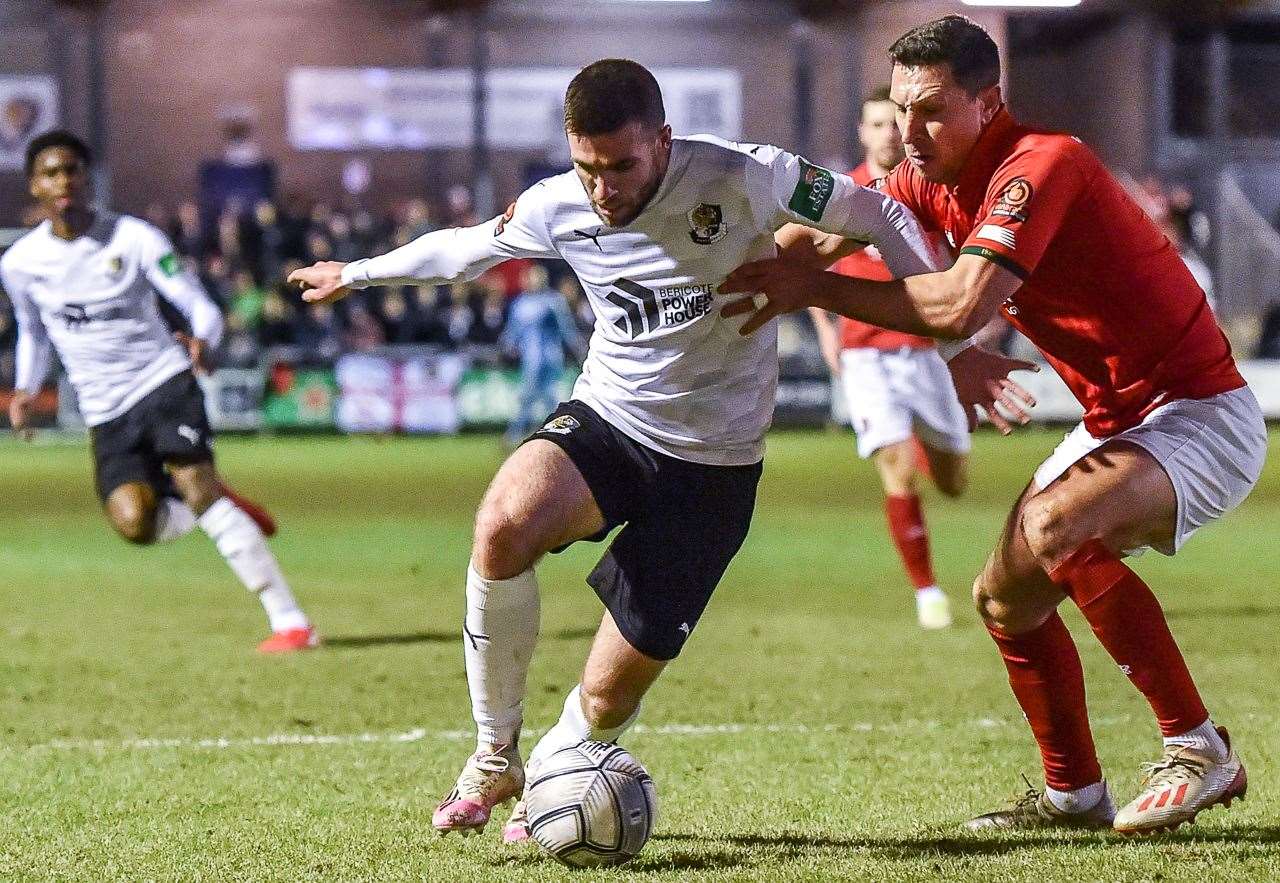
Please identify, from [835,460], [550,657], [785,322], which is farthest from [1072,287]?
[785,322]

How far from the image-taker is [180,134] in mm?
31781

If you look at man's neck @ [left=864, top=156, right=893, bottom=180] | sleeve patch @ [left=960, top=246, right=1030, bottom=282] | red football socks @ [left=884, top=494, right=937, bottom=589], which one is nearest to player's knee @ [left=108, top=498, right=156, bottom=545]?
red football socks @ [left=884, top=494, right=937, bottom=589]

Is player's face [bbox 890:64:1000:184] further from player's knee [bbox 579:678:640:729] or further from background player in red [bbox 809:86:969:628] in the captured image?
background player in red [bbox 809:86:969:628]

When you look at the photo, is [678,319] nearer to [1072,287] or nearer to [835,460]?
[1072,287]

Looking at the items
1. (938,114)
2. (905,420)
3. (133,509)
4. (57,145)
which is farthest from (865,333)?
(938,114)

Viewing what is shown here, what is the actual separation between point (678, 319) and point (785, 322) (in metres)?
20.4

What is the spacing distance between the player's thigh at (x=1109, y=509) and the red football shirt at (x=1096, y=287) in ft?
0.74

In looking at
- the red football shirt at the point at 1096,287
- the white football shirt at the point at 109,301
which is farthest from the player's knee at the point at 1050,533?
the white football shirt at the point at 109,301

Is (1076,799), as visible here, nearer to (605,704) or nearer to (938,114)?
(605,704)

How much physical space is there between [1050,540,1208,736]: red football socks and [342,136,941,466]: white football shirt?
2.86 ft

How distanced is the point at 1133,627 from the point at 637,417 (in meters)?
1.40

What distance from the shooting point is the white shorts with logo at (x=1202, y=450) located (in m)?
4.70

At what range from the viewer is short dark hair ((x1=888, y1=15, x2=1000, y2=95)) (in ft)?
15.0

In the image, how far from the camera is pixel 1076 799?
16.4 ft
